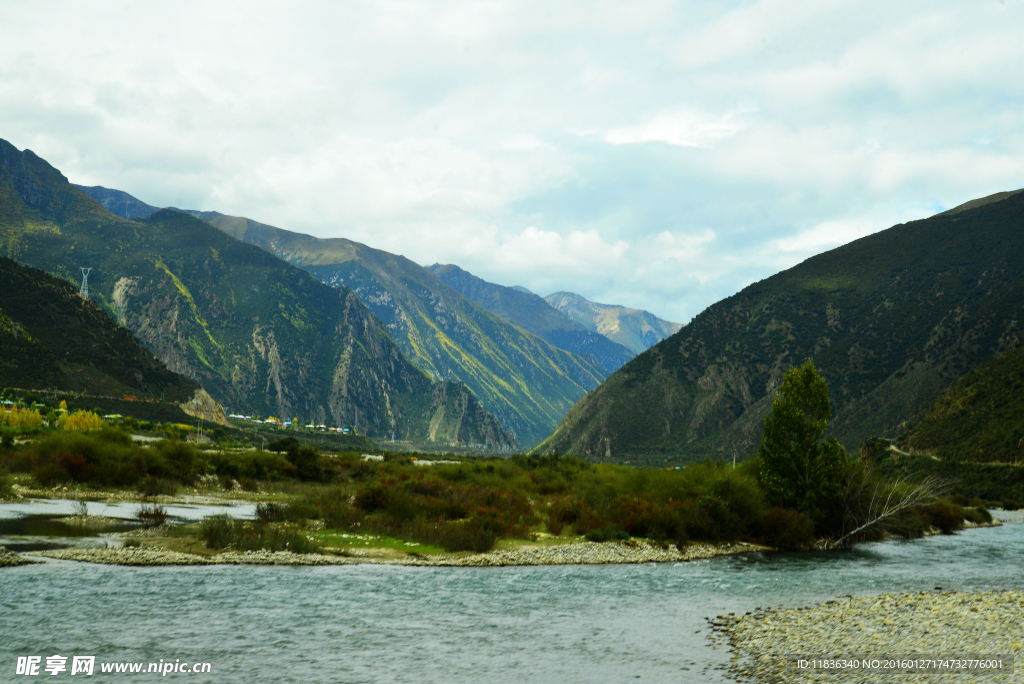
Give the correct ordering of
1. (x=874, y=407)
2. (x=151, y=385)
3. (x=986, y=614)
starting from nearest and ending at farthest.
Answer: (x=986, y=614) < (x=874, y=407) < (x=151, y=385)

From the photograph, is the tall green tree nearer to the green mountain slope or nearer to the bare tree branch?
the bare tree branch

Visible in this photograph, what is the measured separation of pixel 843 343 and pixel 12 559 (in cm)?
15420

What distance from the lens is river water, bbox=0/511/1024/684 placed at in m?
18.0

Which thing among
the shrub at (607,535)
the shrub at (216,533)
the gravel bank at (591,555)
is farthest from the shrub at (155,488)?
the shrub at (607,535)

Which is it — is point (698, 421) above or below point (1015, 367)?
below

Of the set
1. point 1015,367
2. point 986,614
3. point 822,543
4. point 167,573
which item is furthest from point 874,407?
point 167,573

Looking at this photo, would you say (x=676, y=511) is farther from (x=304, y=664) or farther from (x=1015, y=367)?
(x=1015, y=367)

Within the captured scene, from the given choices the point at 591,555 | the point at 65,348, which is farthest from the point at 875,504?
the point at 65,348

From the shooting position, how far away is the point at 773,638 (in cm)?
2105

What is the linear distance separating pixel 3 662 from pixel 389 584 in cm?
1406

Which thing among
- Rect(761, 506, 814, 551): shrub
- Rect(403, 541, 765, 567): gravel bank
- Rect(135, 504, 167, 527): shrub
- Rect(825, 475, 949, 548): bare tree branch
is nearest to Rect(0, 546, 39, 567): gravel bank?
Rect(135, 504, 167, 527): shrub

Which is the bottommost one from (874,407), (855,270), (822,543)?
(822,543)

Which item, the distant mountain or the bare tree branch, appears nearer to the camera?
the bare tree branch

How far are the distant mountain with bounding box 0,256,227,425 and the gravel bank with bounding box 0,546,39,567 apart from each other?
3931 inches
